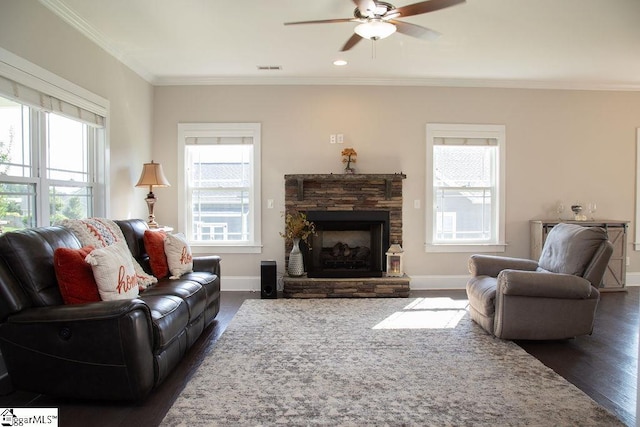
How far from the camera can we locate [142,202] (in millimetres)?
4848

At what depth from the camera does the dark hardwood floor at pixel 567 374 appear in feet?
6.85

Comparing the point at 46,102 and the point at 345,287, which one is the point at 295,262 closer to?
the point at 345,287

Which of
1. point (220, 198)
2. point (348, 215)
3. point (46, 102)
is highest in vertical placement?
point (46, 102)

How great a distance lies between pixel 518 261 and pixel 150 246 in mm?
3405

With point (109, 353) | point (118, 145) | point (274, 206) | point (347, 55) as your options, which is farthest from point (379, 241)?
point (109, 353)

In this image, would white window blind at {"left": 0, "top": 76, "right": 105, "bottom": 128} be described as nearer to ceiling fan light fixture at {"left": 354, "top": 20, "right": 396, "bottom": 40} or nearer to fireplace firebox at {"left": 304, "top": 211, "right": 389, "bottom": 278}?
ceiling fan light fixture at {"left": 354, "top": 20, "right": 396, "bottom": 40}

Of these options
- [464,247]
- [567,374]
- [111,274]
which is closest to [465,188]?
[464,247]

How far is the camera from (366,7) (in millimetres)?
2574

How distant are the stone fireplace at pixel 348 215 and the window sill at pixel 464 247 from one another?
1.57 ft

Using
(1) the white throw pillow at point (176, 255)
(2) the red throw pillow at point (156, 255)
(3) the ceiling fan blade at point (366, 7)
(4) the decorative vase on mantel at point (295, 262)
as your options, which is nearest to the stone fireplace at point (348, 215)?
(4) the decorative vase on mantel at point (295, 262)

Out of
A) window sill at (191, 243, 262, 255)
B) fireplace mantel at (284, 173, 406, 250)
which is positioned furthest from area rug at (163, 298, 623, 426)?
fireplace mantel at (284, 173, 406, 250)

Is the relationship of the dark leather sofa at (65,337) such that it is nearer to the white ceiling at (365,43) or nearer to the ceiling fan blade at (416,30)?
the white ceiling at (365,43)

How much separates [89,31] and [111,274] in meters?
2.54

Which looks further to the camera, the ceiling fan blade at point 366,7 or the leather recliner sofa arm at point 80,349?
the ceiling fan blade at point 366,7
